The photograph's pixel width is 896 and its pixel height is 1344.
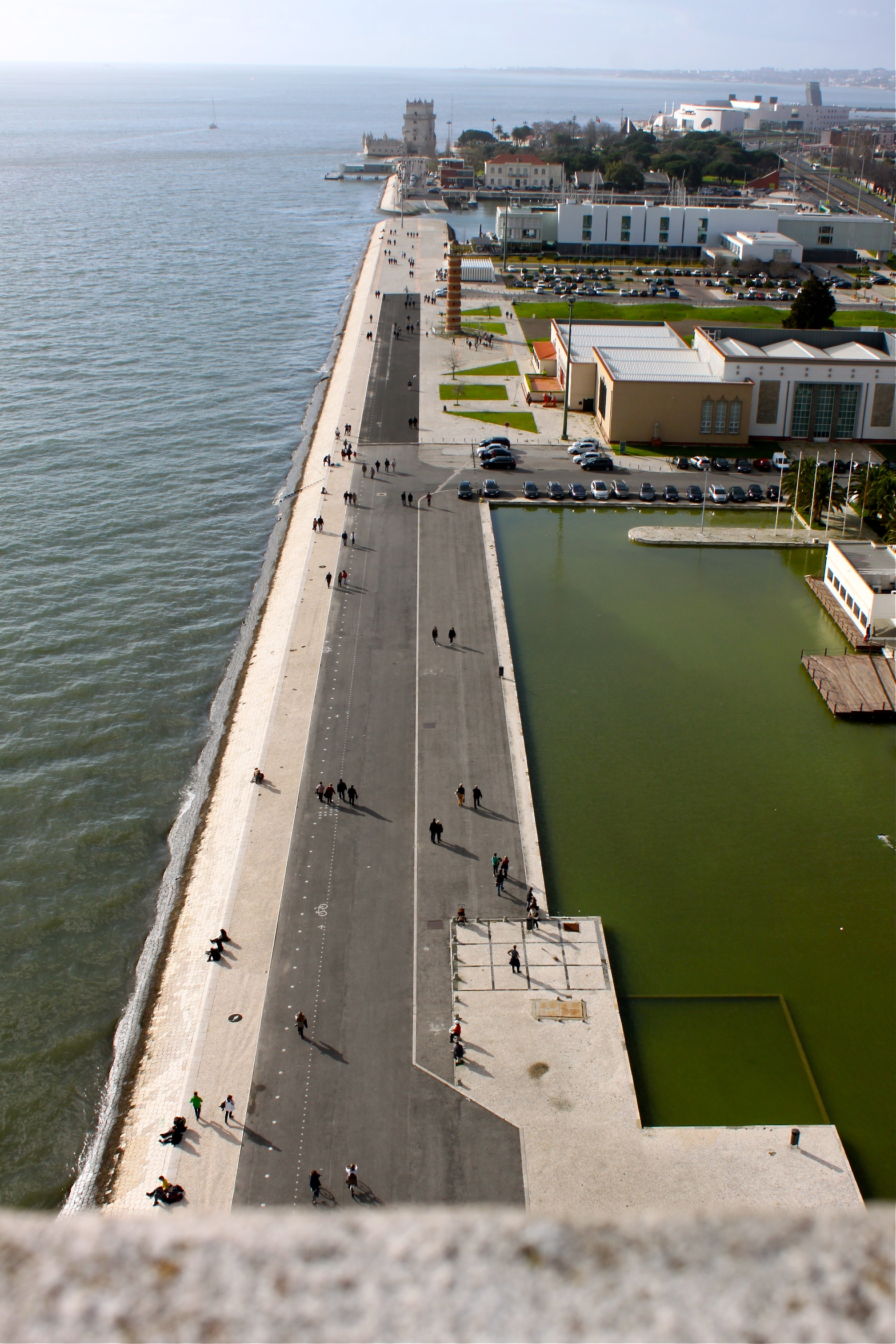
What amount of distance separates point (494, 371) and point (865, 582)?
41.0 m

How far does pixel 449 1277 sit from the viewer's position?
229cm

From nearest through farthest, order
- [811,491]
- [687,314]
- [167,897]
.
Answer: [167,897] → [811,491] → [687,314]

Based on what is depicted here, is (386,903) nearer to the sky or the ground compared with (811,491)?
nearer to the ground

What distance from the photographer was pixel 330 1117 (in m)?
20.2

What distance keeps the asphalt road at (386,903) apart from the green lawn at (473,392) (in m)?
26.4

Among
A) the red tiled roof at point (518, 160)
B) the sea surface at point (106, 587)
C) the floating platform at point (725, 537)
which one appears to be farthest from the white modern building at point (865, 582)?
the red tiled roof at point (518, 160)

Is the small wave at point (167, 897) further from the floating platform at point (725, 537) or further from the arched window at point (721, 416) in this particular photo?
the arched window at point (721, 416)

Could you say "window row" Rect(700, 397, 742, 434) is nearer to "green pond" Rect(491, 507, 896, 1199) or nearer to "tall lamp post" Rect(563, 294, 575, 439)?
"tall lamp post" Rect(563, 294, 575, 439)

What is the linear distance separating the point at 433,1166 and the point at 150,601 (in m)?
30.4

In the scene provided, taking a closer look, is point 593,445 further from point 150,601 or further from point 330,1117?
point 330,1117

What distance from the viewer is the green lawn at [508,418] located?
61906mm

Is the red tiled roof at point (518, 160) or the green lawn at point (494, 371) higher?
the red tiled roof at point (518, 160)

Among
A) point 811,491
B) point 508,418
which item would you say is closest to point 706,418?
point 811,491

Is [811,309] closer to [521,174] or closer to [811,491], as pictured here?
[811,491]
